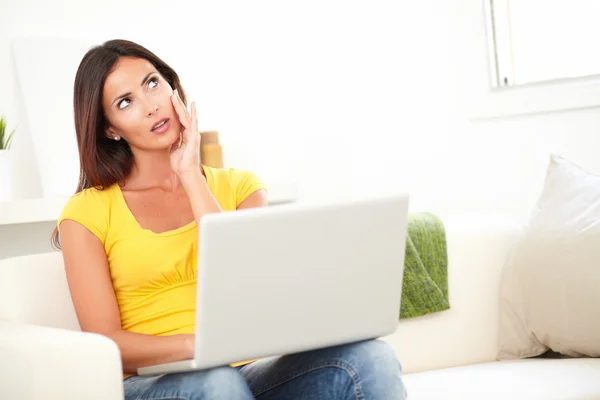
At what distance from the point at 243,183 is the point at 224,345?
79 cm

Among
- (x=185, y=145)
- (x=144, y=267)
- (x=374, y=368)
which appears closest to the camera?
(x=374, y=368)

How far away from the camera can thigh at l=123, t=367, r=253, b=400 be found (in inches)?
59.5

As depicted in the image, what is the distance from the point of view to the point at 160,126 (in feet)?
6.61

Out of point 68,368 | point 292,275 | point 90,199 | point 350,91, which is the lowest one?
point 68,368

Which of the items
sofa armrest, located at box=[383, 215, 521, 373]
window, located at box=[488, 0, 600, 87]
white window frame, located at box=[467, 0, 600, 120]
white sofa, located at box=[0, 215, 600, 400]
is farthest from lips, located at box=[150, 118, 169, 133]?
window, located at box=[488, 0, 600, 87]

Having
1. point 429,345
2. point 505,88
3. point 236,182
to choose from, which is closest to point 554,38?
point 505,88

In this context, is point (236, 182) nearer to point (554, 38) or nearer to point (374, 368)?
point (374, 368)

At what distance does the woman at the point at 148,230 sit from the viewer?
65.3 inches

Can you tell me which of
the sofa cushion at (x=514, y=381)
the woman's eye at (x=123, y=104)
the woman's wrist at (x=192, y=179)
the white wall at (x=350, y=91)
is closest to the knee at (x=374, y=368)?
the sofa cushion at (x=514, y=381)

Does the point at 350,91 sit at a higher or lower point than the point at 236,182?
higher

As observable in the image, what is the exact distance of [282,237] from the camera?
139 centimetres

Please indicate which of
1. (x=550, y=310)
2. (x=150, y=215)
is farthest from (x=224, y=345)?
(x=550, y=310)

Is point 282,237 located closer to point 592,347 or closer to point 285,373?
point 285,373

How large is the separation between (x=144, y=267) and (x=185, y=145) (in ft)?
0.99
